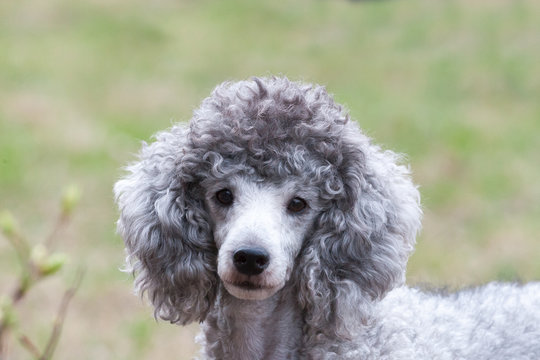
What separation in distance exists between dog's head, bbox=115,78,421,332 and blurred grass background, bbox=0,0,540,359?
121cm

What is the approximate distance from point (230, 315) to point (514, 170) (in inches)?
239

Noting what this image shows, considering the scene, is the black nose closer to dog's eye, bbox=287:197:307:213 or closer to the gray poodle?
the gray poodle

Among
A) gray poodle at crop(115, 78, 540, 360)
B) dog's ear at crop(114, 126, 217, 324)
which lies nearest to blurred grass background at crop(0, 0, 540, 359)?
gray poodle at crop(115, 78, 540, 360)

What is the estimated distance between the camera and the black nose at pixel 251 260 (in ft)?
8.42

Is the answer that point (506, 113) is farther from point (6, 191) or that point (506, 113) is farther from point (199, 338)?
point (199, 338)

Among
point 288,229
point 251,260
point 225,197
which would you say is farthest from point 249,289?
point 225,197

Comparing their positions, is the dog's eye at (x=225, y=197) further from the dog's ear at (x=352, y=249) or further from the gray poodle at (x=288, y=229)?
the dog's ear at (x=352, y=249)

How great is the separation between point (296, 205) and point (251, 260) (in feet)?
1.07

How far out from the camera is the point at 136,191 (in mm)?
3066

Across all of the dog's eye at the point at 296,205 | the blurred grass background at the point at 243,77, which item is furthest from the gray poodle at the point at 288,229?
the blurred grass background at the point at 243,77

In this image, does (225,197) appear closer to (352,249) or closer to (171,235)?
(171,235)

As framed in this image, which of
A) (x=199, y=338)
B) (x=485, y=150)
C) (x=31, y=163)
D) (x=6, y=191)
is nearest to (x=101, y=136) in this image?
(x=31, y=163)

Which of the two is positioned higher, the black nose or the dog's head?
the dog's head

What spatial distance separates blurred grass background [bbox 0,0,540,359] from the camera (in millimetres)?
6508
